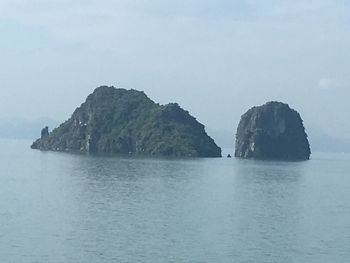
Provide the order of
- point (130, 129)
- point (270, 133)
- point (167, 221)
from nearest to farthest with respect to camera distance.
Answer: point (167, 221) < point (130, 129) < point (270, 133)

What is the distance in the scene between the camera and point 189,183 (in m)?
78.5

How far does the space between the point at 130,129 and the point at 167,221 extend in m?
127

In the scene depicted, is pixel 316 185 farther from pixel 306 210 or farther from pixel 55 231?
pixel 55 231

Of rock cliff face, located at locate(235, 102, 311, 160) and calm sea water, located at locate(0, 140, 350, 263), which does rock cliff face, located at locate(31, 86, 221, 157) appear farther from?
calm sea water, located at locate(0, 140, 350, 263)

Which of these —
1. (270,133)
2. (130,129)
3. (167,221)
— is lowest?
(167,221)

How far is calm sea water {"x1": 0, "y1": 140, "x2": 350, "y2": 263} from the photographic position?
36688 mm

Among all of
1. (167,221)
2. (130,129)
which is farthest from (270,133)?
(167,221)

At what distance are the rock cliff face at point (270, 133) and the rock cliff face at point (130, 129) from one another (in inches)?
384

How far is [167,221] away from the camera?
46.8m

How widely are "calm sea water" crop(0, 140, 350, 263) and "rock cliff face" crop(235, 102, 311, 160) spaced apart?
9567 centimetres

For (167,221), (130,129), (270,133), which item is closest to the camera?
(167,221)

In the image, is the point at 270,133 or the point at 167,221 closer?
the point at 167,221

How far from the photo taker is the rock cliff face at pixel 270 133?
579 ft

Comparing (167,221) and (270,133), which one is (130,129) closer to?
(270,133)
